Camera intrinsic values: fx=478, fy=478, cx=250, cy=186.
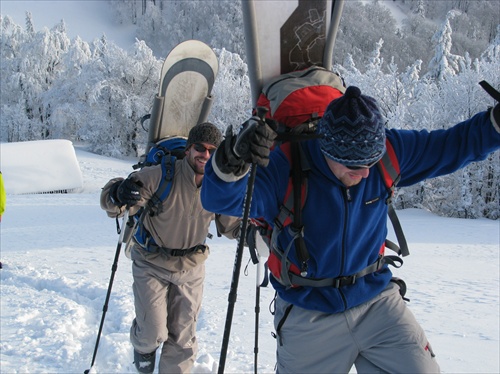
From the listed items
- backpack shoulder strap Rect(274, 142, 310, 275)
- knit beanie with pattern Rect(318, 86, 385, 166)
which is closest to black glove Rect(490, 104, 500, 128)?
knit beanie with pattern Rect(318, 86, 385, 166)

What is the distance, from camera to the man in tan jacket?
3764mm

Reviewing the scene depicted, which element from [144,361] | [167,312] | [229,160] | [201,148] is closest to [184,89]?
[201,148]

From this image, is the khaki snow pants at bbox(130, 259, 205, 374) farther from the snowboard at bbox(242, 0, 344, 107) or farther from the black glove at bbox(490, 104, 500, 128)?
the black glove at bbox(490, 104, 500, 128)

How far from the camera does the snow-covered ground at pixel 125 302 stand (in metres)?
4.59

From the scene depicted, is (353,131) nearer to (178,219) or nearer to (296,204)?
(296,204)

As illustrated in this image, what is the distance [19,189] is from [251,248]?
19035mm

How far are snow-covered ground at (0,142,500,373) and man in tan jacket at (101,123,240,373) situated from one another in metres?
0.56

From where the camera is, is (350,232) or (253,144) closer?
(253,144)

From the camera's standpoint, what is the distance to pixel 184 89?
509cm

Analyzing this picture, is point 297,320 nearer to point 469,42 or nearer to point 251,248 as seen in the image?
point 251,248

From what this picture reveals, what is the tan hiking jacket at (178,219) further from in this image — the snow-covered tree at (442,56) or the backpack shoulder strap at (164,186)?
the snow-covered tree at (442,56)

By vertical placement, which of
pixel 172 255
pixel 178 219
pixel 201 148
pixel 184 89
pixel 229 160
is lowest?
pixel 172 255

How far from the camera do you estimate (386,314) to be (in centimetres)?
226

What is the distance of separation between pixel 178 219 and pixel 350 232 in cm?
194
